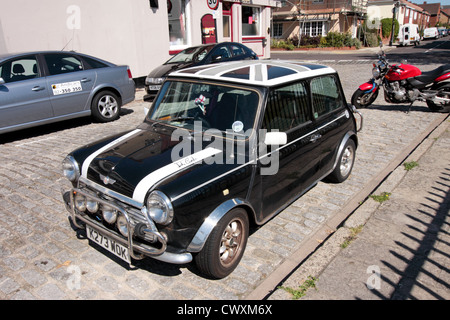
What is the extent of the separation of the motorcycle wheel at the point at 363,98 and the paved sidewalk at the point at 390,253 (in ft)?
16.2

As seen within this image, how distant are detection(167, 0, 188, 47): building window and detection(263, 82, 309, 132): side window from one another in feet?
38.0

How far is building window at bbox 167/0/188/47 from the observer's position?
1466 centimetres

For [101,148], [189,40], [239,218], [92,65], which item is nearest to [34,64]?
[92,65]

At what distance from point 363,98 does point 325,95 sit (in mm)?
5806

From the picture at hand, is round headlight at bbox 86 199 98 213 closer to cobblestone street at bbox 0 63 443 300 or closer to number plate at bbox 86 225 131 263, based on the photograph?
number plate at bbox 86 225 131 263

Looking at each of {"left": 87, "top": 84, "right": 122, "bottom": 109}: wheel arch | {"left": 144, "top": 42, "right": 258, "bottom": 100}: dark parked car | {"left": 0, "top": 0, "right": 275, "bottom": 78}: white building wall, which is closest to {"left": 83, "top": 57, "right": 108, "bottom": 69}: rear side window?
{"left": 87, "top": 84, "right": 122, "bottom": 109}: wheel arch

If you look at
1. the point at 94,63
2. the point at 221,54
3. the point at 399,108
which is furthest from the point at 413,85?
the point at 94,63

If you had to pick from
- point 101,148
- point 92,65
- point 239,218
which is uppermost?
point 92,65

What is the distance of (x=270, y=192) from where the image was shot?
144 inches

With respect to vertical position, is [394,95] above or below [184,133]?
below

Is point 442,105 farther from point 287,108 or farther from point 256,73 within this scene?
point 256,73

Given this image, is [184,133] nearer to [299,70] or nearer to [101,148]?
[101,148]

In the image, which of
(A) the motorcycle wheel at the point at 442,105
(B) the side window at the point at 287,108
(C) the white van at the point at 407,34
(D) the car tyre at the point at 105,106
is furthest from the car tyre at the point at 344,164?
(C) the white van at the point at 407,34
